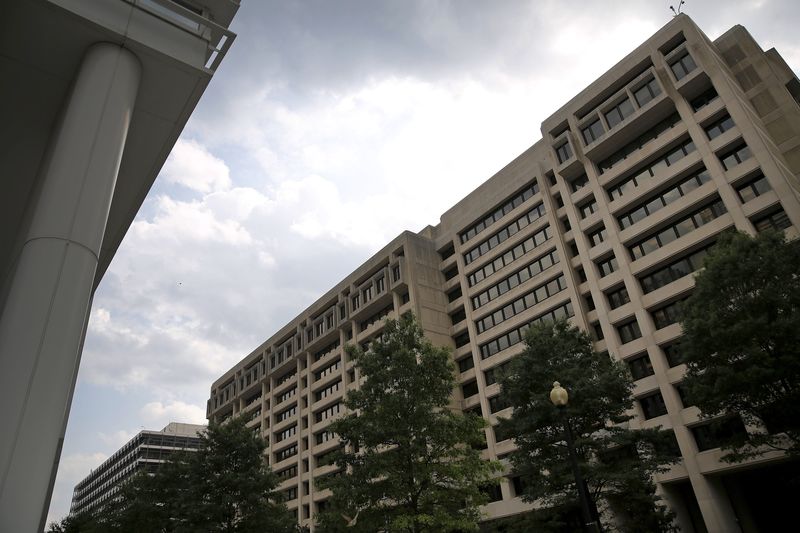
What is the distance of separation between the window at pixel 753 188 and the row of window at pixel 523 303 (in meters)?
13.8

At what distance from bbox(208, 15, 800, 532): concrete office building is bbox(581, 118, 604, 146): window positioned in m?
0.15

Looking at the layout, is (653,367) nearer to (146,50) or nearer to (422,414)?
(422,414)

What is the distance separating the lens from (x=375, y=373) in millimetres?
23984

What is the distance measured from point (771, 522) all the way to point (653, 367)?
10.8 meters

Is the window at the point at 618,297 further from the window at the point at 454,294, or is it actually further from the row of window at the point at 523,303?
the window at the point at 454,294

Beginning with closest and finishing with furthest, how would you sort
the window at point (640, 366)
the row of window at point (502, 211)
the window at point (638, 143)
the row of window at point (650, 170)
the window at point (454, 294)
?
the window at point (640, 366), the row of window at point (650, 170), the window at point (638, 143), the row of window at point (502, 211), the window at point (454, 294)

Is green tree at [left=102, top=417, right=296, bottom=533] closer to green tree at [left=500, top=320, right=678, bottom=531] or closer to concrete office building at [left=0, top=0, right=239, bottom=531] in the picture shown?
green tree at [left=500, top=320, right=678, bottom=531]

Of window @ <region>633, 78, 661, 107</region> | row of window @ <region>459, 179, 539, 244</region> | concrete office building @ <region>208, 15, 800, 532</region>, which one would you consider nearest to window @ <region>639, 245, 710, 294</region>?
concrete office building @ <region>208, 15, 800, 532</region>

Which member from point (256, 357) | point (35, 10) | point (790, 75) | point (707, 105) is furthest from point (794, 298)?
point (256, 357)

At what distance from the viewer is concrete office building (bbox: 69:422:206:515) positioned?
122 meters

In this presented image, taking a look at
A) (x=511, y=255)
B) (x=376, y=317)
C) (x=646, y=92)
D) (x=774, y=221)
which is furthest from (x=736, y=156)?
(x=376, y=317)

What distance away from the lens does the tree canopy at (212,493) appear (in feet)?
94.3

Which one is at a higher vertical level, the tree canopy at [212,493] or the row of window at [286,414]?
the row of window at [286,414]

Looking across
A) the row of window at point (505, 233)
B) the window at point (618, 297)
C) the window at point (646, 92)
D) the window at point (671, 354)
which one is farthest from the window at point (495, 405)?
the window at point (646, 92)
